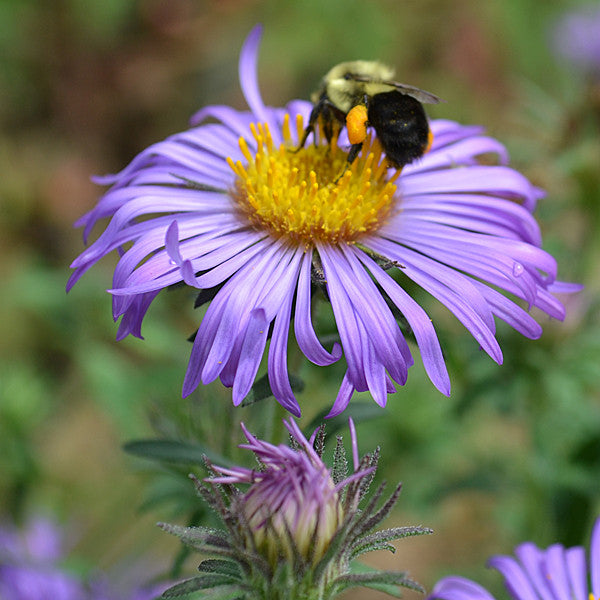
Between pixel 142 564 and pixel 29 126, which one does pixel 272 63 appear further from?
pixel 142 564

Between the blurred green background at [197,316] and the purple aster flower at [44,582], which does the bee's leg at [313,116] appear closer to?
the blurred green background at [197,316]

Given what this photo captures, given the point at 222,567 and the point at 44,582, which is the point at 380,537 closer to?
the point at 222,567

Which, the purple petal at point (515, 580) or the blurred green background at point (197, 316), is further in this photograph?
the blurred green background at point (197, 316)

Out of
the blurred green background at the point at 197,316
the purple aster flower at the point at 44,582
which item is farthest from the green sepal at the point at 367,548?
the purple aster flower at the point at 44,582

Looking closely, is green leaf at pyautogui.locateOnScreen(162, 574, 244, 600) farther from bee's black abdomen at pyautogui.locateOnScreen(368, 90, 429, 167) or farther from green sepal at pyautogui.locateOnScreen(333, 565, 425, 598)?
bee's black abdomen at pyautogui.locateOnScreen(368, 90, 429, 167)

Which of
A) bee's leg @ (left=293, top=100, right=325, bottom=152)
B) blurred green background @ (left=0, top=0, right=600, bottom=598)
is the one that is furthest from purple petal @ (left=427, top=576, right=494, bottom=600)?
bee's leg @ (left=293, top=100, right=325, bottom=152)

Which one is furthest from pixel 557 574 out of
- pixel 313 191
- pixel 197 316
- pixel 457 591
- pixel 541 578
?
pixel 197 316
